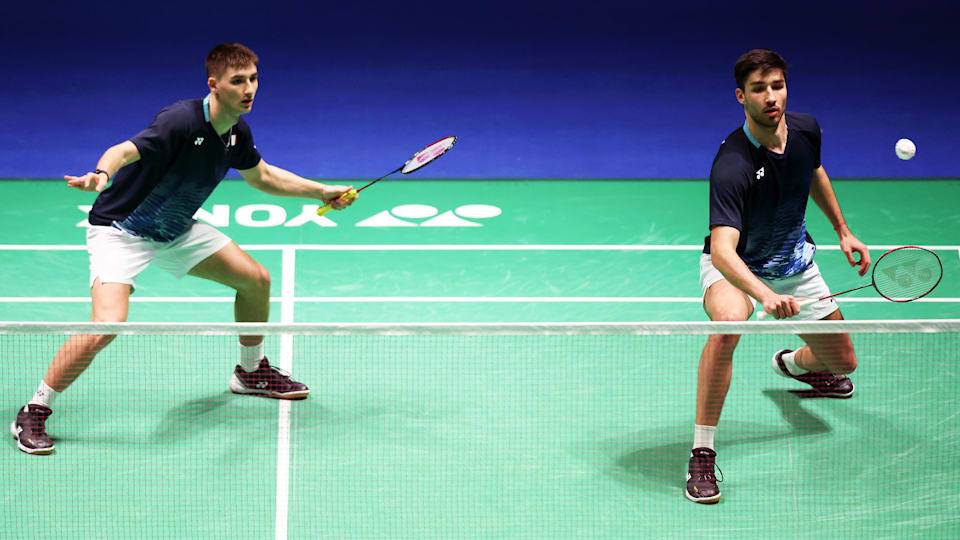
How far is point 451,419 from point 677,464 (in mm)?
1104

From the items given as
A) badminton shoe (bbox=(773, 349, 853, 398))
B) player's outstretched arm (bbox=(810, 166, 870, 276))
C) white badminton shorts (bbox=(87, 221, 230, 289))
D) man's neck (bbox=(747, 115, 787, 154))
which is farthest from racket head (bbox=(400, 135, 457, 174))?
badminton shoe (bbox=(773, 349, 853, 398))

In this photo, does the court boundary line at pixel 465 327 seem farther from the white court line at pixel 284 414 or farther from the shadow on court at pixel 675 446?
the shadow on court at pixel 675 446

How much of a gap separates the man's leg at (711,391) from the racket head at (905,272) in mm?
575

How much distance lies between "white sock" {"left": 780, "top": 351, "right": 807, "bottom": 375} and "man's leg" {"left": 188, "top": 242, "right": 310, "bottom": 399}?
7.89 feet

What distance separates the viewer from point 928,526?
4.52 m

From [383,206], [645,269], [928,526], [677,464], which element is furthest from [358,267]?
[928,526]

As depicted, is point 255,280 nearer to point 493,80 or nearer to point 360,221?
point 360,221

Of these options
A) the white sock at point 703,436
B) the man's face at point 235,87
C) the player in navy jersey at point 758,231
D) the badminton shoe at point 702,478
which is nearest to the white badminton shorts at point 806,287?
the player in navy jersey at point 758,231

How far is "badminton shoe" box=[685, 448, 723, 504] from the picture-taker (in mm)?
4672

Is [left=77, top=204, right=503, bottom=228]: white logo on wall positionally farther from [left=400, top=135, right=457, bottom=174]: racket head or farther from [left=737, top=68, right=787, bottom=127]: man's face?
[left=737, top=68, right=787, bottom=127]: man's face

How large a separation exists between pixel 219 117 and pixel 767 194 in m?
2.49

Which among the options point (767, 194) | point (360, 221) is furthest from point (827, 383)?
point (360, 221)

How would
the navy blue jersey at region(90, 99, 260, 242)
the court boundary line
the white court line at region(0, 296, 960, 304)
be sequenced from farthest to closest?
1. the white court line at region(0, 296, 960, 304)
2. the navy blue jersey at region(90, 99, 260, 242)
3. the court boundary line

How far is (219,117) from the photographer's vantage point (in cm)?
523
